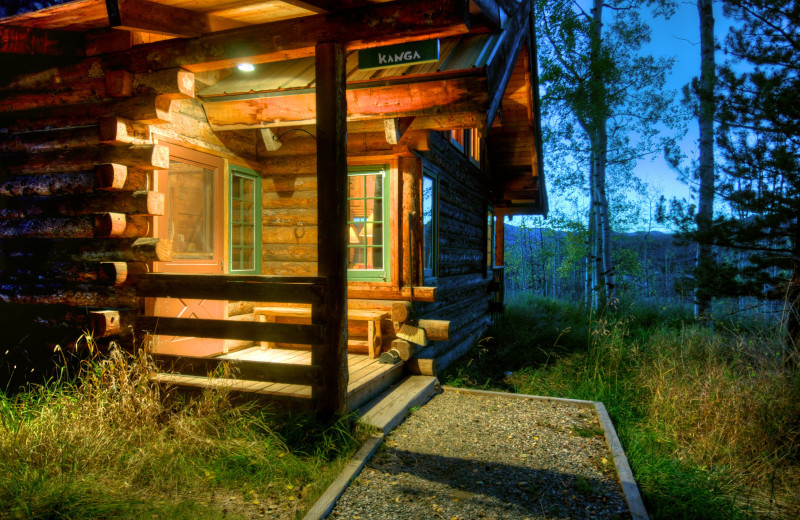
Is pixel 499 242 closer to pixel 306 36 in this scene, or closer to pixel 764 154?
pixel 764 154

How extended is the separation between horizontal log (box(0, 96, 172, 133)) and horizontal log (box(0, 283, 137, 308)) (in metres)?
1.60

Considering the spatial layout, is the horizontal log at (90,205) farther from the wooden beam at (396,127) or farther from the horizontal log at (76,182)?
the wooden beam at (396,127)

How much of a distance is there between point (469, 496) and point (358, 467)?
33.1 inches

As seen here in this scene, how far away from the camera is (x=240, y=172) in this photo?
657 centimetres

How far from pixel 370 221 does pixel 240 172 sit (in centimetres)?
192

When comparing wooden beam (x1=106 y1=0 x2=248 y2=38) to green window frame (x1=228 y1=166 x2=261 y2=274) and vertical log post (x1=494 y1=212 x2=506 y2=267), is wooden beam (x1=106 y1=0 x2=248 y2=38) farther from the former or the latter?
vertical log post (x1=494 y1=212 x2=506 y2=267)

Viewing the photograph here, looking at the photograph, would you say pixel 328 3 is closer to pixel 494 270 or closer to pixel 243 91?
pixel 243 91

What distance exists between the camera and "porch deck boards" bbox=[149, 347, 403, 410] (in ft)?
13.6

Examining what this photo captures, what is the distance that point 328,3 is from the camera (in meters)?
3.68

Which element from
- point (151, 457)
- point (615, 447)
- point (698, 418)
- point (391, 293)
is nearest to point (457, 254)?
point (391, 293)

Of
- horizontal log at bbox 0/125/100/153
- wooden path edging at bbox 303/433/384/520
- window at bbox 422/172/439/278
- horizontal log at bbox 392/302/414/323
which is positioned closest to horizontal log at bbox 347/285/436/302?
horizontal log at bbox 392/302/414/323

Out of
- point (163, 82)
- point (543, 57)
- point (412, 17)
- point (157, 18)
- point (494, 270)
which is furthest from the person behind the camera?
point (543, 57)

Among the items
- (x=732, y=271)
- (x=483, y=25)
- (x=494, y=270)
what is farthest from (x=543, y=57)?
(x=483, y=25)

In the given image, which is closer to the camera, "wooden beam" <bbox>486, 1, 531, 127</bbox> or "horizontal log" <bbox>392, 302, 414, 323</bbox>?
"wooden beam" <bbox>486, 1, 531, 127</bbox>
